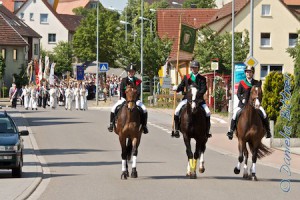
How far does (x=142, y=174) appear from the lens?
2152 cm

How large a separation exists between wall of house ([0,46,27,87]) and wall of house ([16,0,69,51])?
1572 inches

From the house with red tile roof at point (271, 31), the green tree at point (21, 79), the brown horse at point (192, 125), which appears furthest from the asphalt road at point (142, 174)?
the green tree at point (21, 79)

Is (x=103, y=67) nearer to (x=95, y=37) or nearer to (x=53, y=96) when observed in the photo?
(x=53, y=96)

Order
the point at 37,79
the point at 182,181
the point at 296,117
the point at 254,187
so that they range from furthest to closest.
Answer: the point at 37,79
the point at 296,117
the point at 182,181
the point at 254,187

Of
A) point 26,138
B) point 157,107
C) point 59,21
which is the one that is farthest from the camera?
point 59,21

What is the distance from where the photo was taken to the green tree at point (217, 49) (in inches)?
2766

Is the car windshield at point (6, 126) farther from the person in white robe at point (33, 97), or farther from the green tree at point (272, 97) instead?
the person in white robe at point (33, 97)

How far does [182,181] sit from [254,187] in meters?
1.73

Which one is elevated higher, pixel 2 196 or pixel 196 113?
pixel 196 113

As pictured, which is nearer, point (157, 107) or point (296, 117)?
point (296, 117)

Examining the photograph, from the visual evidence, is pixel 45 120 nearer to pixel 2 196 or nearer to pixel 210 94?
pixel 210 94

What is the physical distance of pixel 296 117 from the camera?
32344mm

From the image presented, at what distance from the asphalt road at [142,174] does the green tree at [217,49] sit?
103 feet

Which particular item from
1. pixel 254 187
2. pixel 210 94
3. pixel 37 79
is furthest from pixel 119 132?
pixel 37 79
